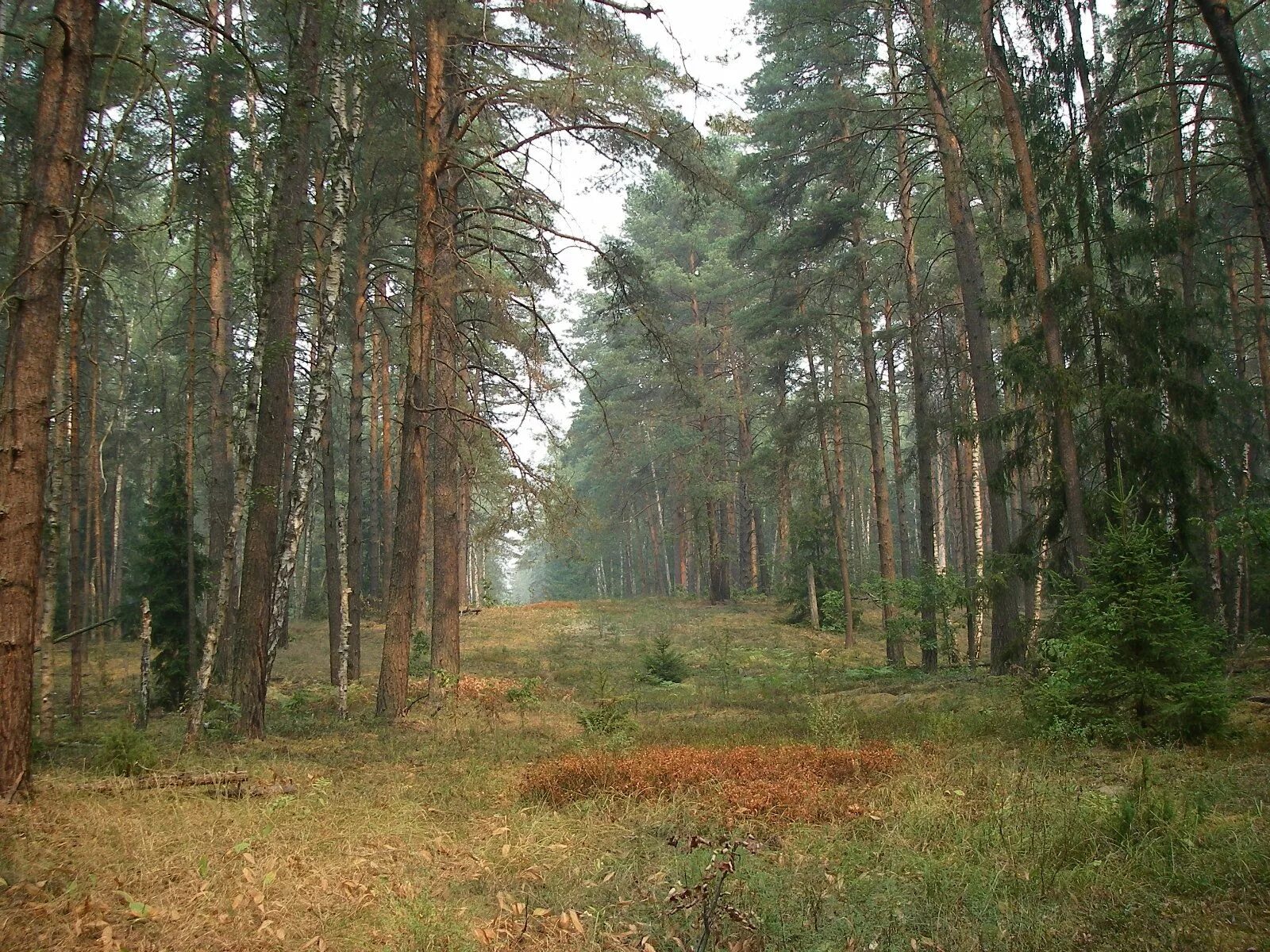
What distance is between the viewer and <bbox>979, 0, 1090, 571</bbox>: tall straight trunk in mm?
10289

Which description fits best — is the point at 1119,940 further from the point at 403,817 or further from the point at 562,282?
the point at 562,282

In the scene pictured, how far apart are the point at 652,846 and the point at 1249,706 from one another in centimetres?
691

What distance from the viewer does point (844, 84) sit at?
18641mm

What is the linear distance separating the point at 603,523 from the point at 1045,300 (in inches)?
299

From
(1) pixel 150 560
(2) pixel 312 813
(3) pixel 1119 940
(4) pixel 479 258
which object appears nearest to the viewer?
(3) pixel 1119 940

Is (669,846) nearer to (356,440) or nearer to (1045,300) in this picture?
(1045,300)

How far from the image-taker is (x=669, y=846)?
5.24m

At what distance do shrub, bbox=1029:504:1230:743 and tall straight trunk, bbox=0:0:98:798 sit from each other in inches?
333

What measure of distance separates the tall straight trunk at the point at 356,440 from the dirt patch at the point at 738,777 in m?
7.70

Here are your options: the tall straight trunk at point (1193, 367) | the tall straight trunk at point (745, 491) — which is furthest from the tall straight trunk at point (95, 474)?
the tall straight trunk at point (745, 491)

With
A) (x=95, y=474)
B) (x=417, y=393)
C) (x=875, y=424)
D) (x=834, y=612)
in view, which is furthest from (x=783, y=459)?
(x=95, y=474)

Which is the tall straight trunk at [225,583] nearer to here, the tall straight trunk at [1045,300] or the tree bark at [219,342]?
the tree bark at [219,342]

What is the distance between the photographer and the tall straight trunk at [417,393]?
36.3ft

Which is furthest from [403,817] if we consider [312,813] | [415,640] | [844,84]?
[844,84]
